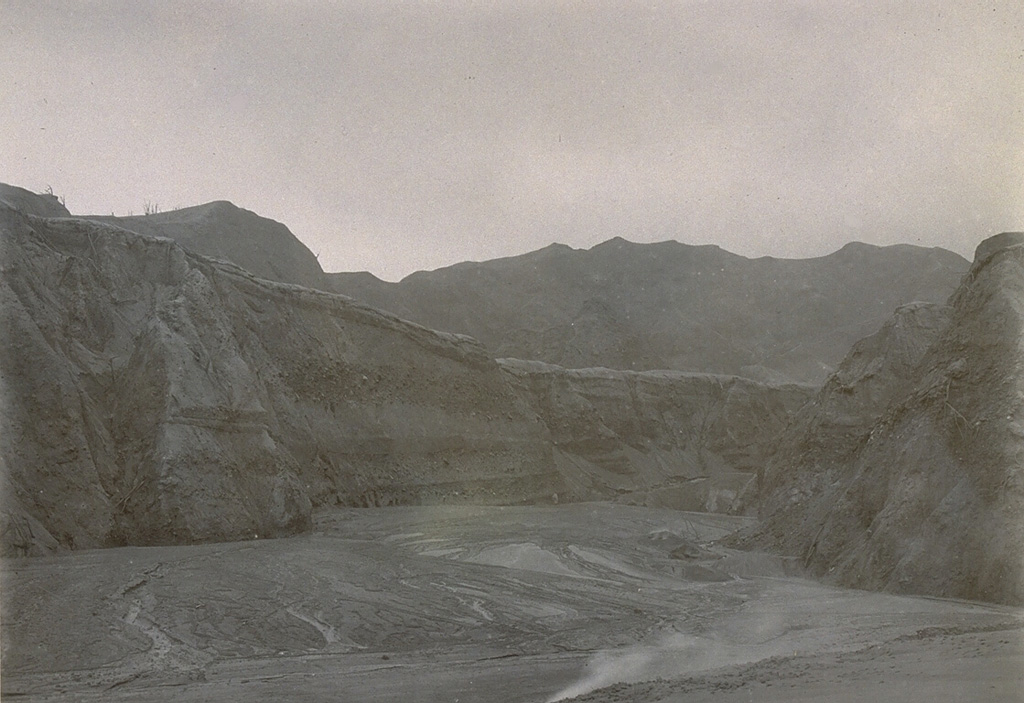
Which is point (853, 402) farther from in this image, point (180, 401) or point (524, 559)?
Result: point (180, 401)

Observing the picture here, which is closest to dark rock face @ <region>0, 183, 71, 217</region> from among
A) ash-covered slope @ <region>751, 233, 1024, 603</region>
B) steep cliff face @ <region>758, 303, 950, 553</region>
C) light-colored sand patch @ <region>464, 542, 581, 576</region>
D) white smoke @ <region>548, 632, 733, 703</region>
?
light-colored sand patch @ <region>464, 542, 581, 576</region>

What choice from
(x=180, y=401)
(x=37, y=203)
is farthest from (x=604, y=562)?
(x=37, y=203)

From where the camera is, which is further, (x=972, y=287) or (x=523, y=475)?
(x=523, y=475)

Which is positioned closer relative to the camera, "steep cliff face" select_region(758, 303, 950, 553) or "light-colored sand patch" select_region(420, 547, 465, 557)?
"light-colored sand patch" select_region(420, 547, 465, 557)

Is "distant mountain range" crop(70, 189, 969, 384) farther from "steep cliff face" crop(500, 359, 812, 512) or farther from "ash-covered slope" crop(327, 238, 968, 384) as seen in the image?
"steep cliff face" crop(500, 359, 812, 512)

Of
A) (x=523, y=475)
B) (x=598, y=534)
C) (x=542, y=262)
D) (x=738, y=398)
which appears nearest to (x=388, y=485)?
(x=523, y=475)

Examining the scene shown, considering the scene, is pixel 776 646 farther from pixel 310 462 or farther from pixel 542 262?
pixel 542 262

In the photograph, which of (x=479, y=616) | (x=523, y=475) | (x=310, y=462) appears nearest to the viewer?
(x=479, y=616)
